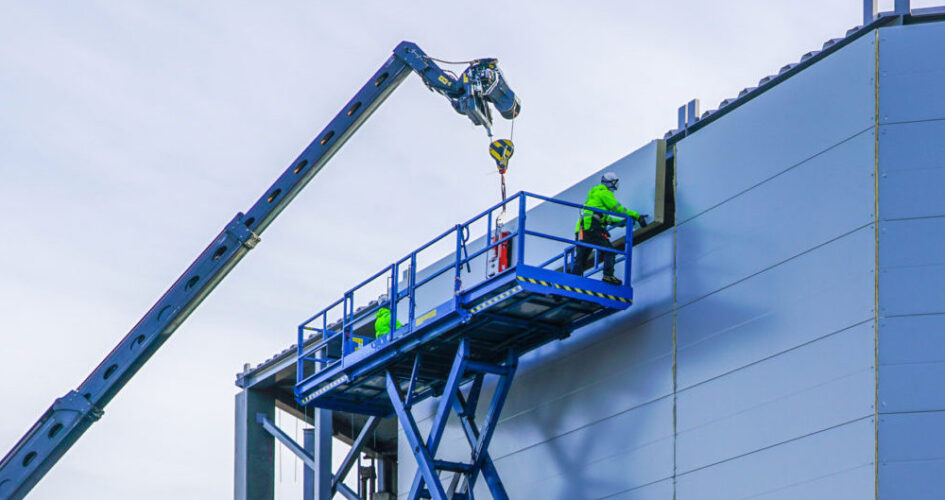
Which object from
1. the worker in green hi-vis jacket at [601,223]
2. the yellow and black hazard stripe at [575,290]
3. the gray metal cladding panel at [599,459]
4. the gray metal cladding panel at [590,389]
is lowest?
the gray metal cladding panel at [599,459]

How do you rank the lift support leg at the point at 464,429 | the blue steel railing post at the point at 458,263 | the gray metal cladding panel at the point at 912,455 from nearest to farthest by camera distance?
the gray metal cladding panel at the point at 912,455 → the blue steel railing post at the point at 458,263 → the lift support leg at the point at 464,429

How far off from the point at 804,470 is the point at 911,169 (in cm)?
430

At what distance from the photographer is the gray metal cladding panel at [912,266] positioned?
18.9 metres

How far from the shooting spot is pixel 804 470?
19.2 metres

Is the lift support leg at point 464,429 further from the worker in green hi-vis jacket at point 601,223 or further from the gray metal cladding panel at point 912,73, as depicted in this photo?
the gray metal cladding panel at point 912,73

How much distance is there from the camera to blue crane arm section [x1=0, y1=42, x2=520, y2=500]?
3012cm

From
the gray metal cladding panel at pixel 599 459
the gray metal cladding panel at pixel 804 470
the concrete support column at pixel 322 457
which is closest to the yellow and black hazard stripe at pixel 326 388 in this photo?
the gray metal cladding panel at pixel 599 459

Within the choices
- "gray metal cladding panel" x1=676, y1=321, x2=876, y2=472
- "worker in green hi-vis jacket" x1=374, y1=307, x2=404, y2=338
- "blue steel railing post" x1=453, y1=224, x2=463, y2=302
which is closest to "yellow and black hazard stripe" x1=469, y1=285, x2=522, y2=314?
"blue steel railing post" x1=453, y1=224, x2=463, y2=302

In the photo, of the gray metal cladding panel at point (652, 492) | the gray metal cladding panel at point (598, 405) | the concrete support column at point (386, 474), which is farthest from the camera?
the concrete support column at point (386, 474)

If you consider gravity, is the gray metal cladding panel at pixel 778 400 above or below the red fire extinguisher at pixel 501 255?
below

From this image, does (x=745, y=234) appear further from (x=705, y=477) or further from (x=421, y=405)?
(x=421, y=405)

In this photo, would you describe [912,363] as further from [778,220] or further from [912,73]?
[912,73]

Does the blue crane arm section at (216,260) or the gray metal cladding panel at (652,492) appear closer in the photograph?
the gray metal cladding panel at (652,492)

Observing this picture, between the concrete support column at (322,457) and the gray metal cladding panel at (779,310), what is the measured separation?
1483cm
